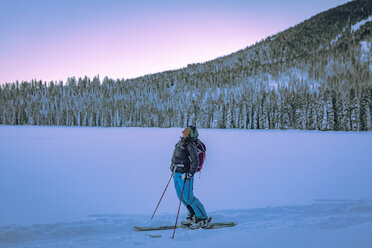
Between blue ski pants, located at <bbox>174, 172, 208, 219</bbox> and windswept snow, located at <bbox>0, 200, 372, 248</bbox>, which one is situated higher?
blue ski pants, located at <bbox>174, 172, 208, 219</bbox>

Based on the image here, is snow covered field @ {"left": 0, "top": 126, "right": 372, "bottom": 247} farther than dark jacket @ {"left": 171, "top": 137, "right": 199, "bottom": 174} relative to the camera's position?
No

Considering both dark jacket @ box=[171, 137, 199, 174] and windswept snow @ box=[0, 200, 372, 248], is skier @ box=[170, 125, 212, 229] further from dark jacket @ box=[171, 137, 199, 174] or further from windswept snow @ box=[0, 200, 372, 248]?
windswept snow @ box=[0, 200, 372, 248]

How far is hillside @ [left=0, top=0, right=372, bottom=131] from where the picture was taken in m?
62.8

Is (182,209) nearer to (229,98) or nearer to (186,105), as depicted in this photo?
(229,98)

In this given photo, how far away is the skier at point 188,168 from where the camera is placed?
206 inches

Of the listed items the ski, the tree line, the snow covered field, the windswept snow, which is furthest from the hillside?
the ski

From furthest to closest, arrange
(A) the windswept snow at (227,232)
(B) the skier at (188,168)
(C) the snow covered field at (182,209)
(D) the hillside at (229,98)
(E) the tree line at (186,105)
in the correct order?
(D) the hillside at (229,98) → (E) the tree line at (186,105) → (B) the skier at (188,168) → (C) the snow covered field at (182,209) → (A) the windswept snow at (227,232)

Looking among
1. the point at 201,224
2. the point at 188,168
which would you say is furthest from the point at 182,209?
the point at 188,168

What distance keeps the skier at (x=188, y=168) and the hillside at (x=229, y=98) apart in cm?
6596

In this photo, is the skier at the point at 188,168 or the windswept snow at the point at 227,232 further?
the skier at the point at 188,168

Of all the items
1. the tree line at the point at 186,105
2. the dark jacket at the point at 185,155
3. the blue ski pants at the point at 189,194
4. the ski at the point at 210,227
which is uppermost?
the tree line at the point at 186,105

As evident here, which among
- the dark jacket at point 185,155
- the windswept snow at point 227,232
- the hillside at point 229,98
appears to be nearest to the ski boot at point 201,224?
the windswept snow at point 227,232

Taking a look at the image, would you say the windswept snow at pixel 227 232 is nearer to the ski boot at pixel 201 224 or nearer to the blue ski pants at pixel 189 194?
the ski boot at pixel 201 224

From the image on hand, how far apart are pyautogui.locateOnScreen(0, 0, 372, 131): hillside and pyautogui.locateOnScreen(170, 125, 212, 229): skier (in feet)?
216
